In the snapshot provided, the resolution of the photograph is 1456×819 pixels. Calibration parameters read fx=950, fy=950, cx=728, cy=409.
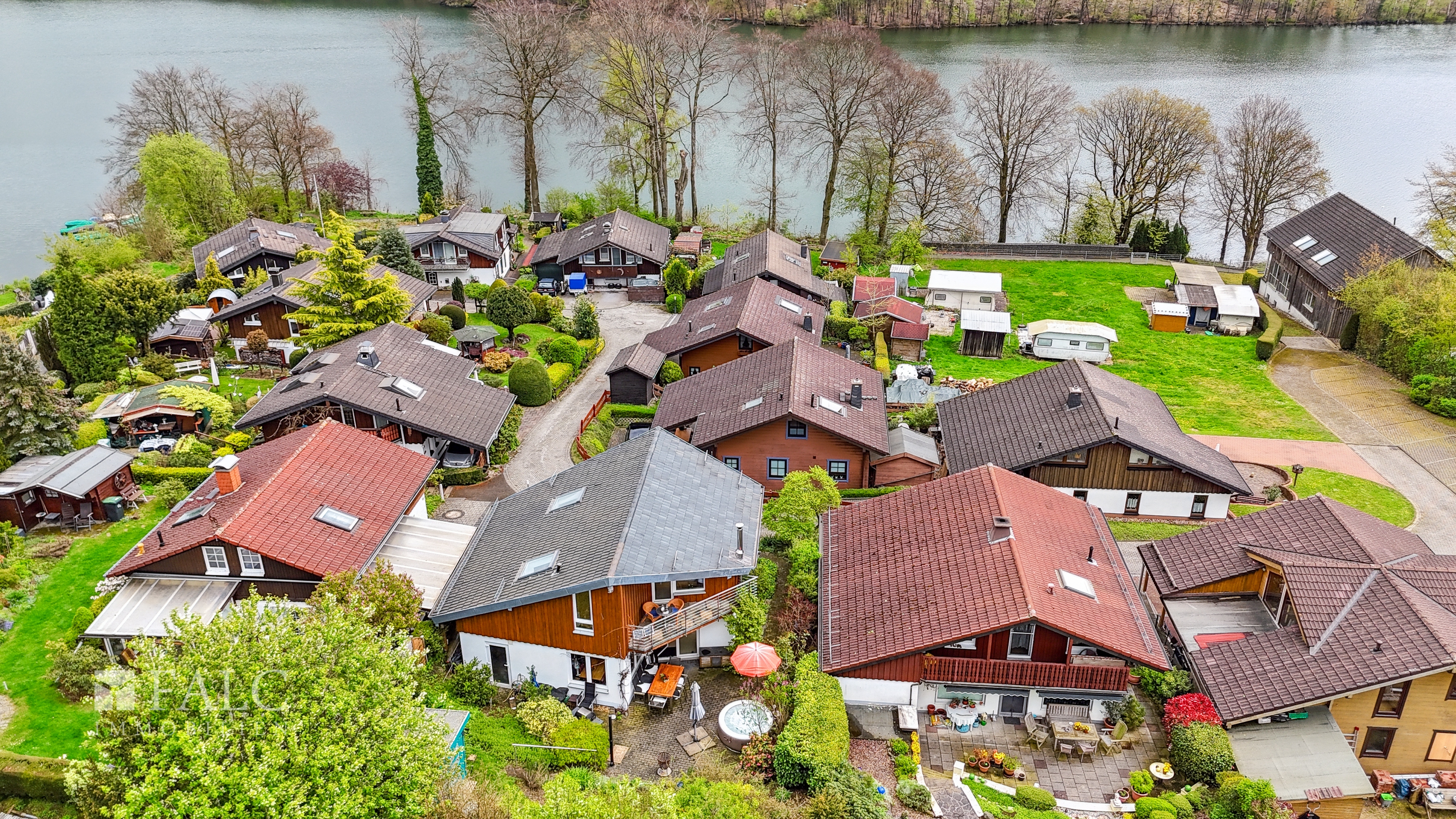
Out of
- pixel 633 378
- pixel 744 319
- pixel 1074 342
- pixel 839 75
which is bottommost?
pixel 633 378

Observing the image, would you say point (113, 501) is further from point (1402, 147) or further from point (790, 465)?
point (1402, 147)

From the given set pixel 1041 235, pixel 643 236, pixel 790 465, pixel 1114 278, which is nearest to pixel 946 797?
pixel 790 465

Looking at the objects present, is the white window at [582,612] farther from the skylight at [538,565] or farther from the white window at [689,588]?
the white window at [689,588]

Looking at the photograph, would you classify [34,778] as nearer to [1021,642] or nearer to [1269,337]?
[1021,642]

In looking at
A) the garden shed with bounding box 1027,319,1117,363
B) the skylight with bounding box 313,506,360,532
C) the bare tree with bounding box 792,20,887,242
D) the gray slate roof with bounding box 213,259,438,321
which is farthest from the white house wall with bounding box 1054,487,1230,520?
the bare tree with bounding box 792,20,887,242

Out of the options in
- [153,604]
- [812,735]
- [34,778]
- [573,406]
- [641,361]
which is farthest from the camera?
[573,406]

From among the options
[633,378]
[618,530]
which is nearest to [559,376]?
[633,378]
